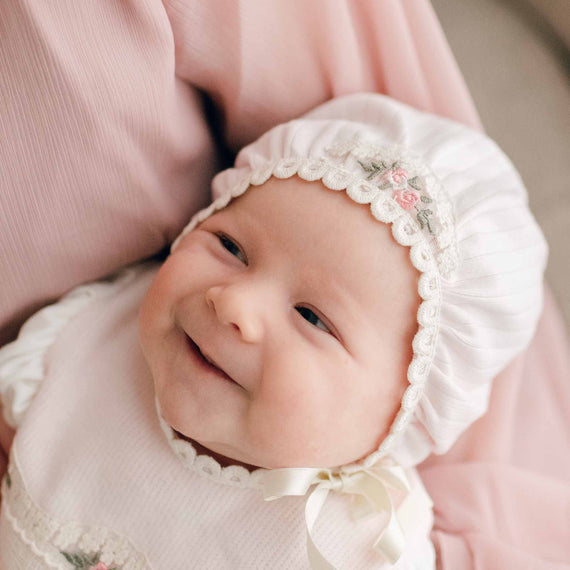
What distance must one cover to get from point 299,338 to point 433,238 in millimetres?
228

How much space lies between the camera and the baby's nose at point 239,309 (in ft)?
2.71

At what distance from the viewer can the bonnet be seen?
884mm

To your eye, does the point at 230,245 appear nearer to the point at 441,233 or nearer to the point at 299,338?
the point at 299,338

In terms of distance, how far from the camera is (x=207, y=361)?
0.90 meters

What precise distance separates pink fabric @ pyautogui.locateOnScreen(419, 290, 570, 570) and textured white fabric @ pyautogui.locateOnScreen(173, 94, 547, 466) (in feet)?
0.57

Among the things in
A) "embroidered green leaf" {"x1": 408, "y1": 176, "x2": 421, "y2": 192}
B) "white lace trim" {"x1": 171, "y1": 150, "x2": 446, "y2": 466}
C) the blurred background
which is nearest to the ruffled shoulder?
"white lace trim" {"x1": 171, "y1": 150, "x2": 446, "y2": 466}

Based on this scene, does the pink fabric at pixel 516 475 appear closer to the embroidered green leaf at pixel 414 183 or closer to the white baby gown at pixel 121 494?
the white baby gown at pixel 121 494

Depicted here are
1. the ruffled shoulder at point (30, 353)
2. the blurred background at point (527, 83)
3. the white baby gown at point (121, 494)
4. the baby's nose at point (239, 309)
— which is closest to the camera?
the baby's nose at point (239, 309)

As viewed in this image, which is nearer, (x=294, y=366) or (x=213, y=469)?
(x=294, y=366)

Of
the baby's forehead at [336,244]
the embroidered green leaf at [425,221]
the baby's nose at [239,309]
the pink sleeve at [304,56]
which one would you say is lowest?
the baby's nose at [239,309]

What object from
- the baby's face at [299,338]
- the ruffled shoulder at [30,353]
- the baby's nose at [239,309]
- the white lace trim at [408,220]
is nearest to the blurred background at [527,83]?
the white lace trim at [408,220]

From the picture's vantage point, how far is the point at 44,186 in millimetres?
924

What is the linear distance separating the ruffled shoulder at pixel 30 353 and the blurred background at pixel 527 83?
2.93 feet

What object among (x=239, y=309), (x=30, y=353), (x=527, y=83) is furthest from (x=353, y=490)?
(x=527, y=83)
